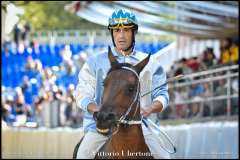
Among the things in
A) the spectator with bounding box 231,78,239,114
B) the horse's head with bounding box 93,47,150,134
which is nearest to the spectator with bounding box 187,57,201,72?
the spectator with bounding box 231,78,239,114

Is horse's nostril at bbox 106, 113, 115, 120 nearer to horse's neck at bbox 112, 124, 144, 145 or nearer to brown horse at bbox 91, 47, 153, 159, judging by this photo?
brown horse at bbox 91, 47, 153, 159

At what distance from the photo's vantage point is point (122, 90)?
21.4 ft

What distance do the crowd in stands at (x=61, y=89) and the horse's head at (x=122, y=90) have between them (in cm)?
1126

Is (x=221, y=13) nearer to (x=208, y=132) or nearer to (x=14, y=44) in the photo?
(x=208, y=132)

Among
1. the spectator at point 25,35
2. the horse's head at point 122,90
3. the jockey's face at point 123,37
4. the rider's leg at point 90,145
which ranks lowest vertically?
the rider's leg at point 90,145

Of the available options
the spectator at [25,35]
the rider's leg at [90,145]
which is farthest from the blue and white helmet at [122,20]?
the spectator at [25,35]

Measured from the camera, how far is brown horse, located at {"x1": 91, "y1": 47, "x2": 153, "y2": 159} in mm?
6324

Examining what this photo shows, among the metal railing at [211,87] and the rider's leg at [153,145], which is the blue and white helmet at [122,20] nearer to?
the rider's leg at [153,145]

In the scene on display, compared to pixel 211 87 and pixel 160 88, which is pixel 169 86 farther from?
pixel 160 88

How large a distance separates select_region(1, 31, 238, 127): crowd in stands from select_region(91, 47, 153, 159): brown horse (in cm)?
1113

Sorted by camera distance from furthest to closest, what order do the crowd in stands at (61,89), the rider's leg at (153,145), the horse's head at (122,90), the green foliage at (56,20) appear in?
the green foliage at (56,20), the crowd in stands at (61,89), the rider's leg at (153,145), the horse's head at (122,90)

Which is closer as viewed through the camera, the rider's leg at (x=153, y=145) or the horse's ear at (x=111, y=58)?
the horse's ear at (x=111, y=58)

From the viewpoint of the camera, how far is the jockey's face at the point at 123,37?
665cm

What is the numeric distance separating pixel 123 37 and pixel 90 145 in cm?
87
